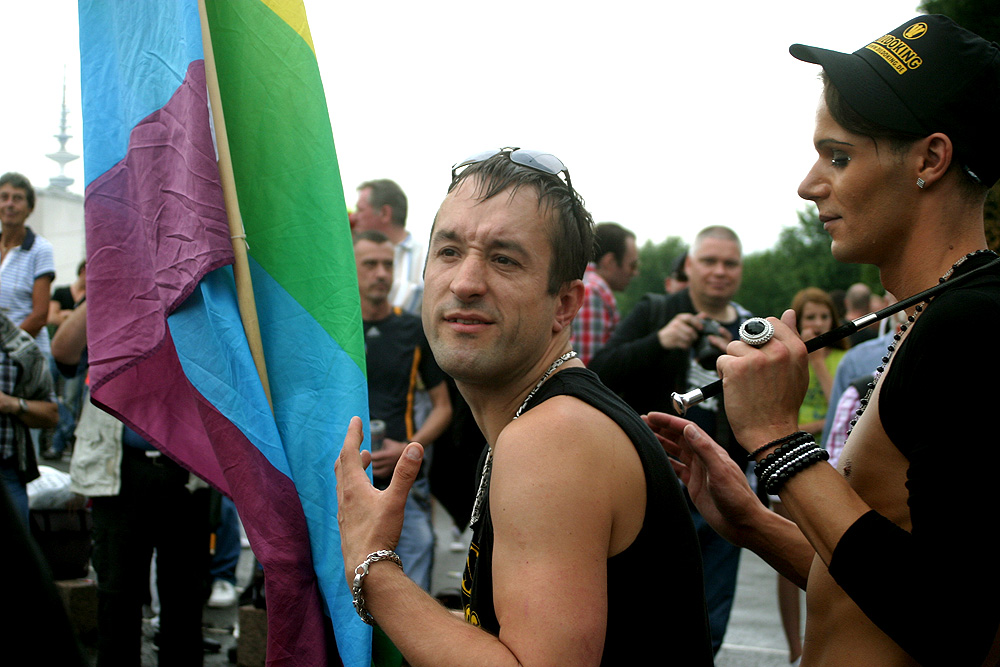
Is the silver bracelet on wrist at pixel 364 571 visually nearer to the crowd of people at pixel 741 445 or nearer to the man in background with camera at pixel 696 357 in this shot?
the crowd of people at pixel 741 445

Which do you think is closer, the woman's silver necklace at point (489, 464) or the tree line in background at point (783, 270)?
the woman's silver necklace at point (489, 464)

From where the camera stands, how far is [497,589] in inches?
64.0

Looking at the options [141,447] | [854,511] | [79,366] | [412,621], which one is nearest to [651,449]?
[854,511]

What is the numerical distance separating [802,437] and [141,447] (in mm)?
3734

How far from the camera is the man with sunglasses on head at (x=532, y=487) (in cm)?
157

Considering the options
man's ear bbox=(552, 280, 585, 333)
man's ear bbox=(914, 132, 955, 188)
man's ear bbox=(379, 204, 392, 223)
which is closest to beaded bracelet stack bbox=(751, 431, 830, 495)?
man's ear bbox=(914, 132, 955, 188)

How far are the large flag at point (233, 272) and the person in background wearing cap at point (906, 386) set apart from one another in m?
1.11

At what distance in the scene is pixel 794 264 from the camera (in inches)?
2731

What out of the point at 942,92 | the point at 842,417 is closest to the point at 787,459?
the point at 942,92

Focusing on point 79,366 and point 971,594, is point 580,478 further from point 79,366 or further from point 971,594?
point 79,366

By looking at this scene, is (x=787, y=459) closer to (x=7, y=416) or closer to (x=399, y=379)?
(x=399, y=379)

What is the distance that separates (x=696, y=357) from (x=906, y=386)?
11.0ft

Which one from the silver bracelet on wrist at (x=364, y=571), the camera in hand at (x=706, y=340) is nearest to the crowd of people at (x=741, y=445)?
the silver bracelet on wrist at (x=364, y=571)

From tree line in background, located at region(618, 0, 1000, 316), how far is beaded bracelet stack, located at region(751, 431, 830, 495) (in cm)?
1941
